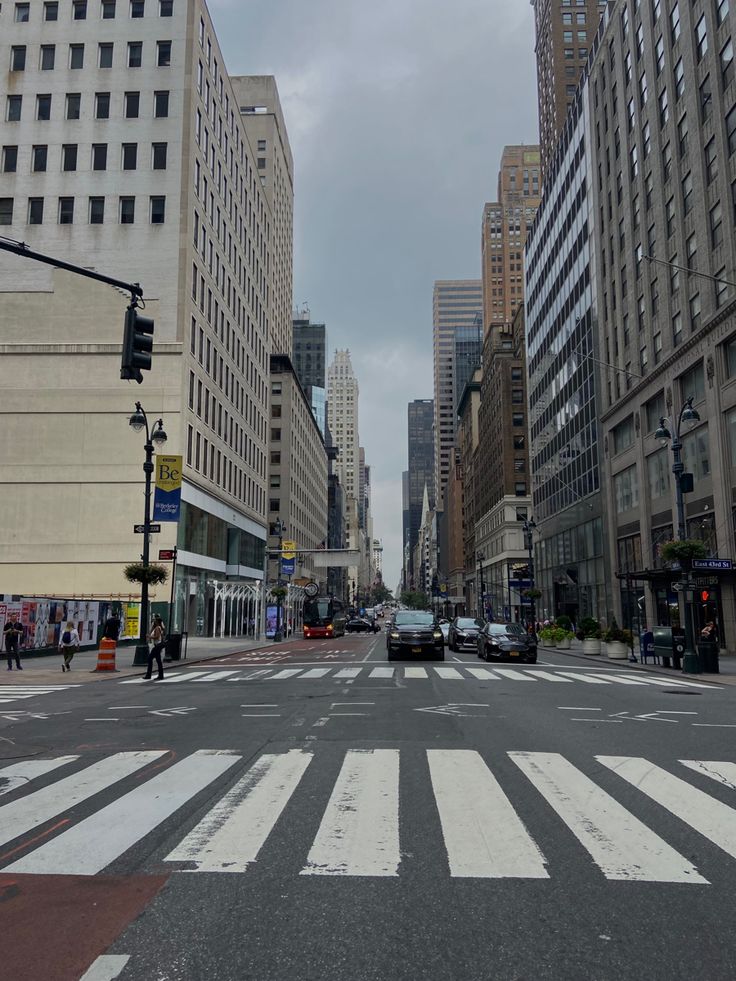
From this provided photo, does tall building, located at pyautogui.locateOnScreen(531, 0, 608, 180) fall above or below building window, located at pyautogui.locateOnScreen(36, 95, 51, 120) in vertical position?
above

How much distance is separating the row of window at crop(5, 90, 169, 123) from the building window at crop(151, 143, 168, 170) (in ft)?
9.49

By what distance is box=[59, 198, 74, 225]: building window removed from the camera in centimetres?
5053

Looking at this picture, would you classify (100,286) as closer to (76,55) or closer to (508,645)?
(76,55)

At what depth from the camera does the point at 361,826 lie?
617 centimetres

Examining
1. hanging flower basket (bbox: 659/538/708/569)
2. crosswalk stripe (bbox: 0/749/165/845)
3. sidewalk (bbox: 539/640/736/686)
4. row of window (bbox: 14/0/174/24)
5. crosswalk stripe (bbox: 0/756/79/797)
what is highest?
row of window (bbox: 14/0/174/24)

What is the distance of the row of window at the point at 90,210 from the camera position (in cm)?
5044

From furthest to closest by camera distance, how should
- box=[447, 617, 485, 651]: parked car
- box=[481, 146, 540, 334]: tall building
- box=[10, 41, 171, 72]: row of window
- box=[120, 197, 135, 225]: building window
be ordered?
box=[481, 146, 540, 334]: tall building → box=[10, 41, 171, 72]: row of window → box=[120, 197, 135, 225]: building window → box=[447, 617, 485, 651]: parked car

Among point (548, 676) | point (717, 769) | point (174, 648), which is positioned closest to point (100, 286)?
point (174, 648)

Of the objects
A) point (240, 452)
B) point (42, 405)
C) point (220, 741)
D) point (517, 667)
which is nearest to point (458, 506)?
point (240, 452)

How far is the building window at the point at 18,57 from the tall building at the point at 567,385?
136ft

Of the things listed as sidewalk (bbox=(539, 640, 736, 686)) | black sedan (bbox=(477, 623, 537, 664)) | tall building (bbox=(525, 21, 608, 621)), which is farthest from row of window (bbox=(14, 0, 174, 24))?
sidewalk (bbox=(539, 640, 736, 686))

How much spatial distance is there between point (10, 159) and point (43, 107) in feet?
15.0

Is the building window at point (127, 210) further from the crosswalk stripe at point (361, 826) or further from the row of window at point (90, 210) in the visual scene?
the crosswalk stripe at point (361, 826)

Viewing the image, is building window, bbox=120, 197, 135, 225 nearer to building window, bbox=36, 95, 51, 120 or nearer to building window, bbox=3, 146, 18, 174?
building window, bbox=3, 146, 18, 174
